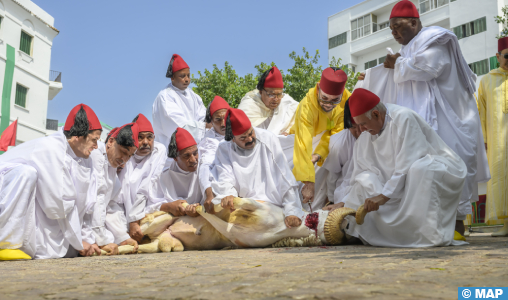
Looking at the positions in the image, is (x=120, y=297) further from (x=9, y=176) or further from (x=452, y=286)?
(x=9, y=176)

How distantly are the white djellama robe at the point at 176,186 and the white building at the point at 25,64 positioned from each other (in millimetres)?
16519

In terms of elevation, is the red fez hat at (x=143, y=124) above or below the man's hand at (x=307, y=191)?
above

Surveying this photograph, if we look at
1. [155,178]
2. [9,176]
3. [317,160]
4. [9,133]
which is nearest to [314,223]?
[317,160]

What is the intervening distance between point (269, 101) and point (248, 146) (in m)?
1.59

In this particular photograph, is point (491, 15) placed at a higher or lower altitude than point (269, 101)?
higher

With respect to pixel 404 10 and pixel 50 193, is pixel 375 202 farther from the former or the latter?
pixel 50 193

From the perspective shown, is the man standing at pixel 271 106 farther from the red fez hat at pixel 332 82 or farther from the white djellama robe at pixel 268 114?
the red fez hat at pixel 332 82

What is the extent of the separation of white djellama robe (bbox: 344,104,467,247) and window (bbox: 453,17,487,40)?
23765 mm

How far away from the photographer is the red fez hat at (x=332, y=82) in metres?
6.02

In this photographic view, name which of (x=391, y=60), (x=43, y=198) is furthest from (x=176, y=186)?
(x=391, y=60)

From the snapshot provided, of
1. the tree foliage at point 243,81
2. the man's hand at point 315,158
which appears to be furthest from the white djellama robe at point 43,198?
the tree foliage at point 243,81

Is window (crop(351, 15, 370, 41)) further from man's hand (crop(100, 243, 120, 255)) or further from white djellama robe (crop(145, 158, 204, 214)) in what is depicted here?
man's hand (crop(100, 243, 120, 255))

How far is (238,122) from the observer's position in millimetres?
5629

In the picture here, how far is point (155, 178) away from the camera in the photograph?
6.21m
